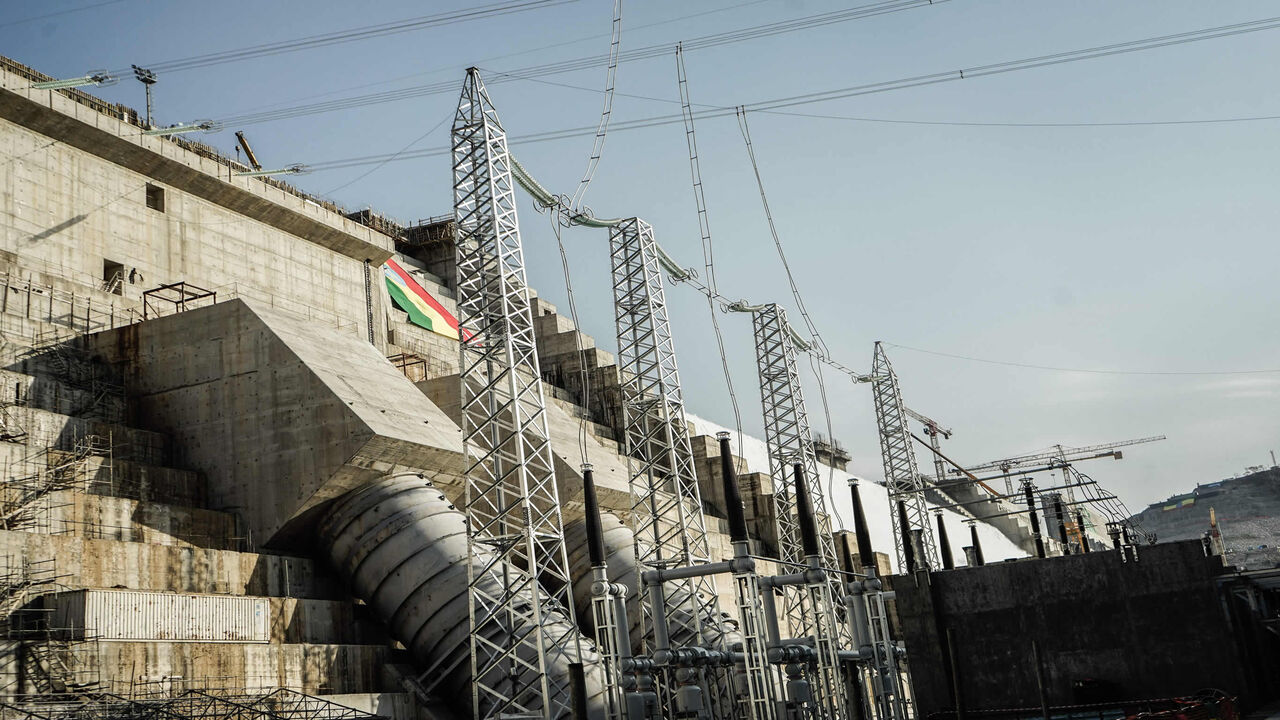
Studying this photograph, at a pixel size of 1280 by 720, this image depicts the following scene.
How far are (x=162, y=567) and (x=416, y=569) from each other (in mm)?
7163

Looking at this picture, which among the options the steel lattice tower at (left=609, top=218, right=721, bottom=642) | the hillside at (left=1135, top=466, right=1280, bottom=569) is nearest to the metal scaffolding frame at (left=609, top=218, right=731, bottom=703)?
the steel lattice tower at (left=609, top=218, right=721, bottom=642)

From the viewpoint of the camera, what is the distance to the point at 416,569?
32.8 metres

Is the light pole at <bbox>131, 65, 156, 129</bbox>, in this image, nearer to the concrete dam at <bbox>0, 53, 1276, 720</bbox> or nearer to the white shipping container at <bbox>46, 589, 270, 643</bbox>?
the concrete dam at <bbox>0, 53, 1276, 720</bbox>

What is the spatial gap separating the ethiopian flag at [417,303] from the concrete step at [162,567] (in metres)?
25.5

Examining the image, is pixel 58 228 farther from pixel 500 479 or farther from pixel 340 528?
pixel 500 479

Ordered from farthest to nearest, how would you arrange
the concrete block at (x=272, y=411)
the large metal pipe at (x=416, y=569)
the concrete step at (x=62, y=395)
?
the concrete block at (x=272, y=411), the concrete step at (x=62, y=395), the large metal pipe at (x=416, y=569)

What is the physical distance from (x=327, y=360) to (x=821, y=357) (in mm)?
36734

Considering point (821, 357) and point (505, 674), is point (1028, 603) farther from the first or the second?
point (821, 357)

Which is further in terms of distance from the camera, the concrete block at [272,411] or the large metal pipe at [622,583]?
the large metal pipe at [622,583]

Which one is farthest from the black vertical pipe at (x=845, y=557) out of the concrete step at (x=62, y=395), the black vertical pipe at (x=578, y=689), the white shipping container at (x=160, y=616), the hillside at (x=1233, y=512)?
the hillside at (x=1233, y=512)

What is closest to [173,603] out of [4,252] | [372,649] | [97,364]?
[372,649]

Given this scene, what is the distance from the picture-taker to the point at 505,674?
3045 cm

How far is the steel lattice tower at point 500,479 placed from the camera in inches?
1164

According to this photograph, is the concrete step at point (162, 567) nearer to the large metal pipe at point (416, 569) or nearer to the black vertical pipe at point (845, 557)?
the large metal pipe at point (416, 569)
